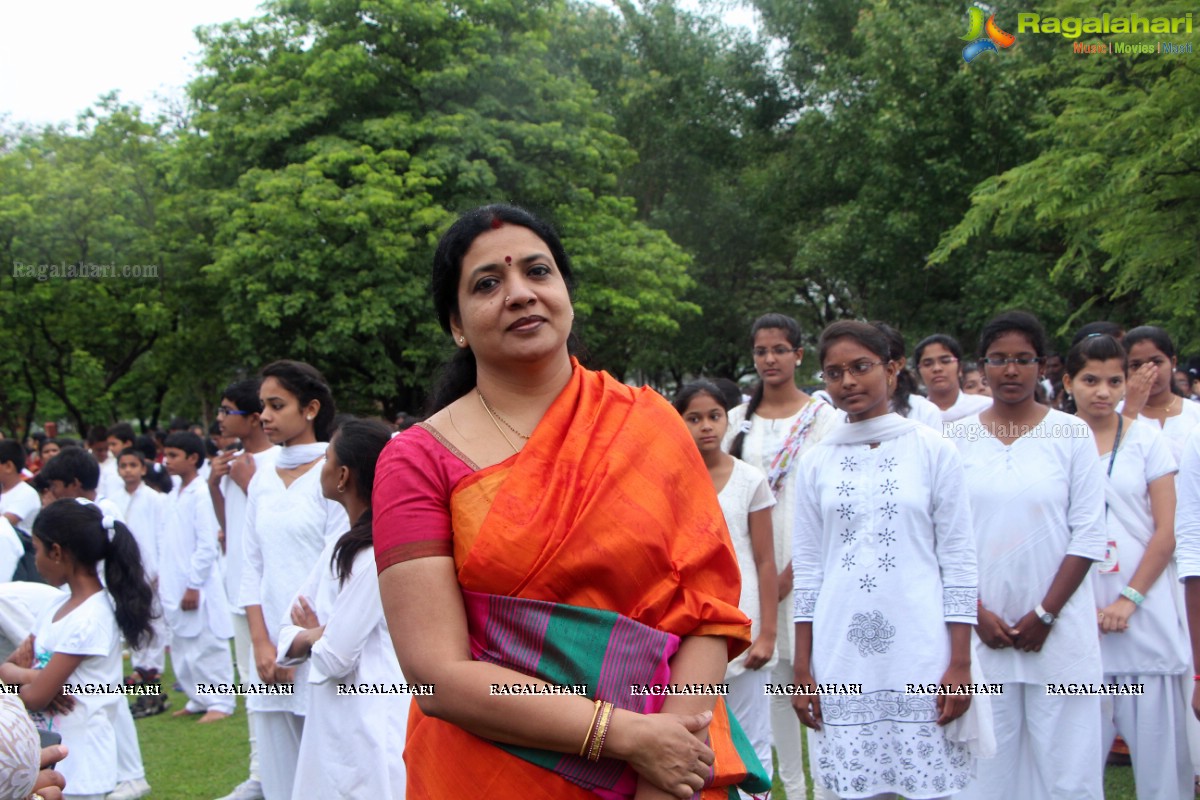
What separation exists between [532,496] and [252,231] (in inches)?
781

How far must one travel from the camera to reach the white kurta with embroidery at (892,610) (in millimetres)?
3789

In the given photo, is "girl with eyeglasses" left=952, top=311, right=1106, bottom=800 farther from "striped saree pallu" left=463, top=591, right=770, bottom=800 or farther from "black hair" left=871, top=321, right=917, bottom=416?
"striped saree pallu" left=463, top=591, right=770, bottom=800

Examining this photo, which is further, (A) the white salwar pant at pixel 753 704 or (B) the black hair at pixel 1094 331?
(B) the black hair at pixel 1094 331

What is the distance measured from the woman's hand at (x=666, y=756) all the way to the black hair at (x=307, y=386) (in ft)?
11.7

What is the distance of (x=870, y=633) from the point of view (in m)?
3.88

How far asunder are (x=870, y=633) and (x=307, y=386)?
2.96 metres

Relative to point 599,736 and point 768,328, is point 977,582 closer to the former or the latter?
point 768,328

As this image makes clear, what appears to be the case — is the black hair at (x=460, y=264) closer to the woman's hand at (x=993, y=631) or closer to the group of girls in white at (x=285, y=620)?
the group of girls in white at (x=285, y=620)

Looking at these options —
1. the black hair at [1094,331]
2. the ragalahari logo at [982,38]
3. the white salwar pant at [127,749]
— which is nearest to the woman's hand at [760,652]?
the black hair at [1094,331]

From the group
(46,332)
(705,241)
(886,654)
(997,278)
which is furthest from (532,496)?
(705,241)

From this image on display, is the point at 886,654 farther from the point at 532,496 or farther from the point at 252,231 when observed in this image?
the point at 252,231

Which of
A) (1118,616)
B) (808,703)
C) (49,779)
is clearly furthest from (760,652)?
(49,779)

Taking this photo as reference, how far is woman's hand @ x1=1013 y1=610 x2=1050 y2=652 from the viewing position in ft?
13.7

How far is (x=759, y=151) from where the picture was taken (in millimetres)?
28188
